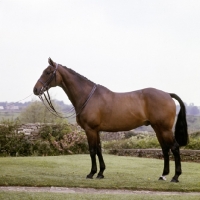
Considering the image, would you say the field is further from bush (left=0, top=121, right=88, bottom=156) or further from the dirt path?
bush (left=0, top=121, right=88, bottom=156)

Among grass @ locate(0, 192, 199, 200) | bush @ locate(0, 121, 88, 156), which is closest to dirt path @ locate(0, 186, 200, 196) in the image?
grass @ locate(0, 192, 199, 200)

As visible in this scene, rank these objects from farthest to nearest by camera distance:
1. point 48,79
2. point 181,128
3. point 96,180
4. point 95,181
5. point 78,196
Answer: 1. point 181,128
2. point 48,79
3. point 96,180
4. point 95,181
5. point 78,196

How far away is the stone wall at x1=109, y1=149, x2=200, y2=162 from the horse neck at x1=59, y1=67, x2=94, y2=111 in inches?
339

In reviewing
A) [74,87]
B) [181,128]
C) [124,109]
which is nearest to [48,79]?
[74,87]

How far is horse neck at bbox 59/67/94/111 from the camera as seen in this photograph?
29.9 ft

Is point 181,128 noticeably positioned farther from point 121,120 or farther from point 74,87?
point 74,87

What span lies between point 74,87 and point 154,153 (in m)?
9.24

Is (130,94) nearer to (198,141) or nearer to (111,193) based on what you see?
(111,193)

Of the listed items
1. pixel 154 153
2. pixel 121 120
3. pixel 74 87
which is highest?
pixel 74 87

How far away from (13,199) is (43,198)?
1.71ft

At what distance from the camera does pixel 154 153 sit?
687 inches

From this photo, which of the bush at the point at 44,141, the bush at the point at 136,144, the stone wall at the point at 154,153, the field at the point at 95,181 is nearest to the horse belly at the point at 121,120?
the field at the point at 95,181

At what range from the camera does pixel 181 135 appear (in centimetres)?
935

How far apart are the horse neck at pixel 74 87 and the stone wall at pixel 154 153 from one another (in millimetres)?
8599
